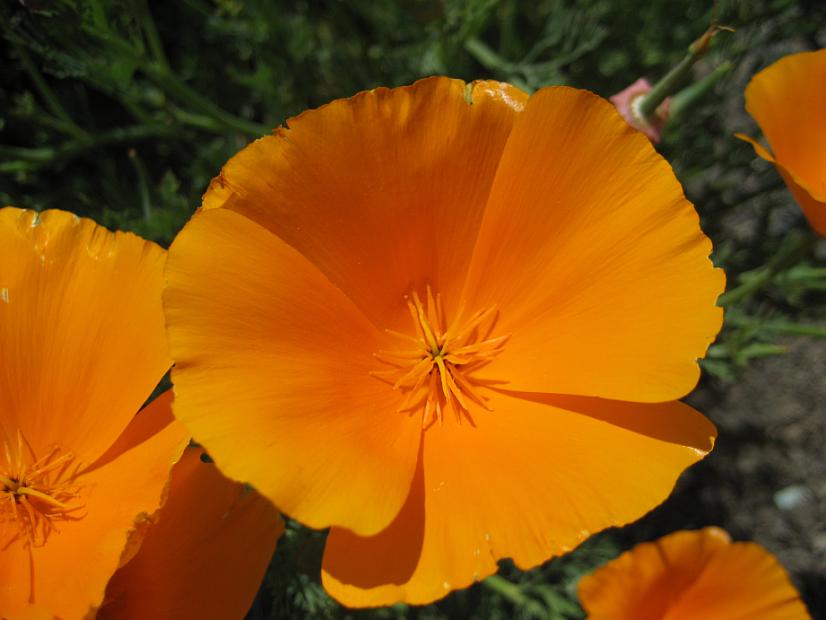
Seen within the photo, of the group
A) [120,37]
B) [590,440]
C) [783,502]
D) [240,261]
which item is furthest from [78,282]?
[783,502]

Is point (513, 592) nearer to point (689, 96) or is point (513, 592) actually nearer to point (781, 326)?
point (781, 326)

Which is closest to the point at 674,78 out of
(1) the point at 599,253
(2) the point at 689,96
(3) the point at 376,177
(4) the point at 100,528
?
(2) the point at 689,96

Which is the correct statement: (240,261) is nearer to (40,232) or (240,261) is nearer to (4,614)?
(40,232)

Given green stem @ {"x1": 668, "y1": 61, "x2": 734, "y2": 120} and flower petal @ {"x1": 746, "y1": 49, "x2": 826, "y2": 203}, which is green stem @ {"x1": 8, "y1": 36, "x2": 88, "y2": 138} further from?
flower petal @ {"x1": 746, "y1": 49, "x2": 826, "y2": 203}

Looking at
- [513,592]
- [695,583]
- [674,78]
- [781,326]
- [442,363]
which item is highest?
[674,78]

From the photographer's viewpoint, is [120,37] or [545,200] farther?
[120,37]

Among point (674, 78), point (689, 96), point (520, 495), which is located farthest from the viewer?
point (689, 96)

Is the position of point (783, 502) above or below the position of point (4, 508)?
above
